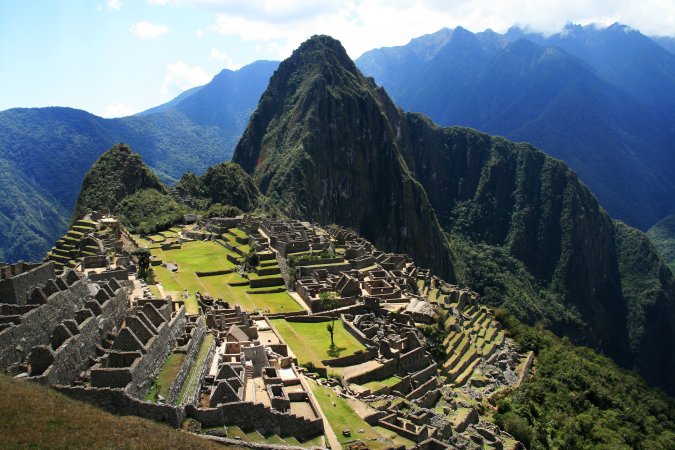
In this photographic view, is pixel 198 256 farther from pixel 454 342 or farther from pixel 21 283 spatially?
pixel 21 283

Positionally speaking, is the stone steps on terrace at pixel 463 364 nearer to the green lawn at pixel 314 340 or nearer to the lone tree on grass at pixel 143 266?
the green lawn at pixel 314 340

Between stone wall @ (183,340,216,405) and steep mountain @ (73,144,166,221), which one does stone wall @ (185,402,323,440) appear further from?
steep mountain @ (73,144,166,221)

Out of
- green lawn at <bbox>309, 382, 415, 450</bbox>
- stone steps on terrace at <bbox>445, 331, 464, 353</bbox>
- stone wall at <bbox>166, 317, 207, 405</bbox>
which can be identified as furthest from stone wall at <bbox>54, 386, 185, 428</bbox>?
stone steps on terrace at <bbox>445, 331, 464, 353</bbox>

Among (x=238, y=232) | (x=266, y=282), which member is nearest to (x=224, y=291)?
(x=266, y=282)

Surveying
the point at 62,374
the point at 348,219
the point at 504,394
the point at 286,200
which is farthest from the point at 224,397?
the point at 348,219

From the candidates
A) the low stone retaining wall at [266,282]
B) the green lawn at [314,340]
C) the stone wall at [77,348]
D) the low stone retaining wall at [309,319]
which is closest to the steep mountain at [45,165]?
the low stone retaining wall at [266,282]

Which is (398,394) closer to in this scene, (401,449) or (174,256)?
(401,449)
